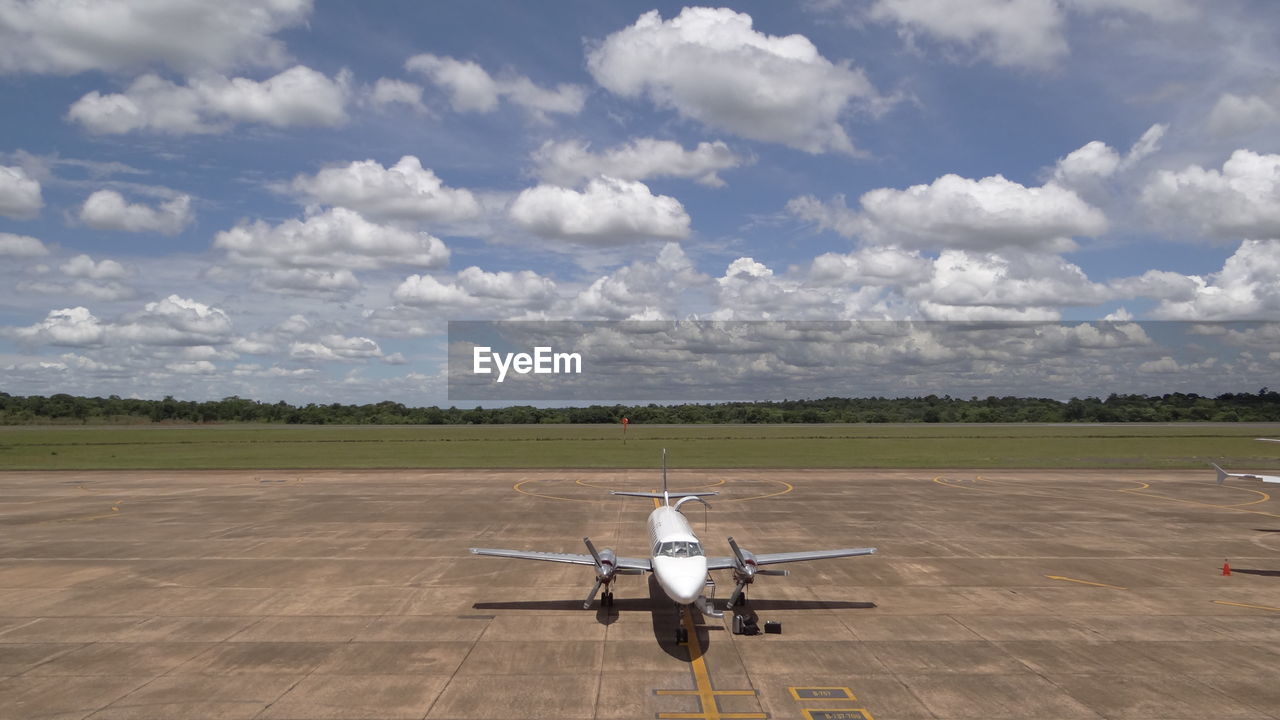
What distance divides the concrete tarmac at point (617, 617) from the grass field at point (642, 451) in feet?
91.7

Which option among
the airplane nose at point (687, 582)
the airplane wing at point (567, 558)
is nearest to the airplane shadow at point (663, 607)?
the airplane wing at point (567, 558)

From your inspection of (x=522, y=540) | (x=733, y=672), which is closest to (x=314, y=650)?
(x=733, y=672)

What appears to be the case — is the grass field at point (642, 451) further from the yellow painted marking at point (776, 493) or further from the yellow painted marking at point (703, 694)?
the yellow painted marking at point (703, 694)

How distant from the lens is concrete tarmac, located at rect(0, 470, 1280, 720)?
1543 centimetres

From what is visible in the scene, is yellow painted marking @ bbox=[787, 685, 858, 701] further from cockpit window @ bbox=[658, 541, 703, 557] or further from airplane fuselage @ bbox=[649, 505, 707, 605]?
cockpit window @ bbox=[658, 541, 703, 557]

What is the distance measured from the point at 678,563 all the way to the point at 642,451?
65479mm

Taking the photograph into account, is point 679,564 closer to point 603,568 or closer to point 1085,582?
point 603,568

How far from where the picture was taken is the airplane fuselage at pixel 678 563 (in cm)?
1797

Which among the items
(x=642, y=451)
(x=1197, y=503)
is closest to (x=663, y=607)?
(x=1197, y=503)

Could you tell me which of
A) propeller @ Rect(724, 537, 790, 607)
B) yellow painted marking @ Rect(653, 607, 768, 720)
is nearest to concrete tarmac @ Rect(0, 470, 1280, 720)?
yellow painted marking @ Rect(653, 607, 768, 720)

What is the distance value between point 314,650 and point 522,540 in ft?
46.2

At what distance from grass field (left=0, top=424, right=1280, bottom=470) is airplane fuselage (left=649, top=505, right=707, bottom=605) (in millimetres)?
44989

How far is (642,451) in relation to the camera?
276 feet

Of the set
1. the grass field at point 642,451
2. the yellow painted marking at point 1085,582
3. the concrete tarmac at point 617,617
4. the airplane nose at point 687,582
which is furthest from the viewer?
the grass field at point 642,451
